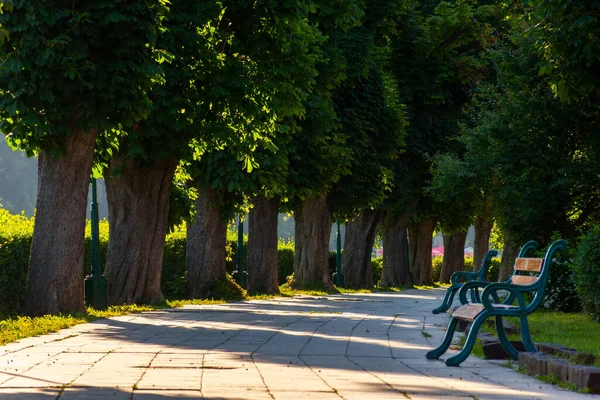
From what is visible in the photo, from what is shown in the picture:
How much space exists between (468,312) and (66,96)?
25.5ft

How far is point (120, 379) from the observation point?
887cm

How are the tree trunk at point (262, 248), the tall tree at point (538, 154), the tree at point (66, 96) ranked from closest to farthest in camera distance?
1. the tree at point (66, 96)
2. the tall tree at point (538, 154)
3. the tree trunk at point (262, 248)

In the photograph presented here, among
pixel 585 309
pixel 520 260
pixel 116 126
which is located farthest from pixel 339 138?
pixel 520 260

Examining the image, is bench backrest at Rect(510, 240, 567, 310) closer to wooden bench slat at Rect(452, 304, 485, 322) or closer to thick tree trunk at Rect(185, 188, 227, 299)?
wooden bench slat at Rect(452, 304, 485, 322)

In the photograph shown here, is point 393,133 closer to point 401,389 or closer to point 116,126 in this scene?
point 116,126

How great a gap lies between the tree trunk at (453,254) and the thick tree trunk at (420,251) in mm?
2159

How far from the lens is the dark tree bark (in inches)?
1780

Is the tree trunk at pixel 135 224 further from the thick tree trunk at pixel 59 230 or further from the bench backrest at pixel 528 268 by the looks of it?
the bench backrest at pixel 528 268

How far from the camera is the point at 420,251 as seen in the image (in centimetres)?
5050

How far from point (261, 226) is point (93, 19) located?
15297mm

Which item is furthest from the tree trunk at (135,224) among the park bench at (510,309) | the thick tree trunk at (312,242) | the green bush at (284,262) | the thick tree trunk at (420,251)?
the thick tree trunk at (420,251)

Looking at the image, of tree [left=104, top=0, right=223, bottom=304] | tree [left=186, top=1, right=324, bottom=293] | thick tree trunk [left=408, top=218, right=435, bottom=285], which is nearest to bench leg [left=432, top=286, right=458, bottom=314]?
tree [left=186, top=1, right=324, bottom=293]

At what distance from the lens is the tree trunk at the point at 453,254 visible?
52.6 m

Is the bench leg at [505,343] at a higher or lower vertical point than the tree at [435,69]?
lower
